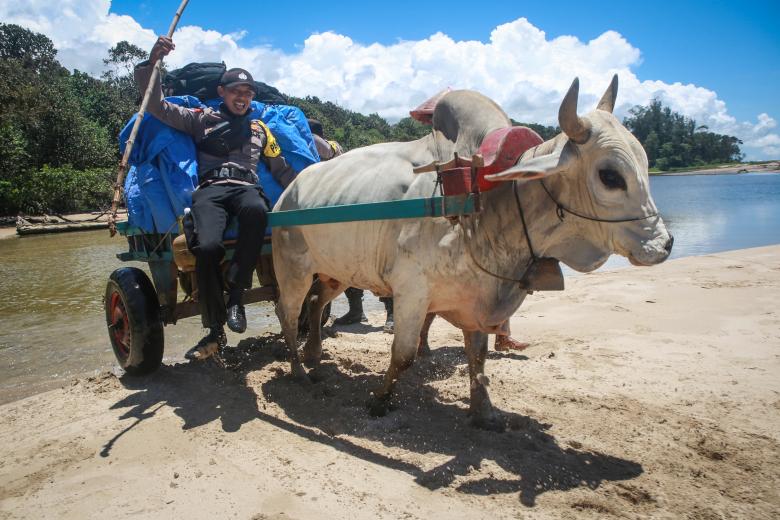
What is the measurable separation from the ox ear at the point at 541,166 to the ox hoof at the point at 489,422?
160cm

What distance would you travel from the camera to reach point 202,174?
4.51 meters

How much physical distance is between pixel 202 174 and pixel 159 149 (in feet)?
1.23

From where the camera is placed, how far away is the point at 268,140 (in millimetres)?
4852

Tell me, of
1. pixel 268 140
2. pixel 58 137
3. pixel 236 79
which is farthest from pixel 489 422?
pixel 58 137

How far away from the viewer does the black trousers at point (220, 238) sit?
3.87 metres

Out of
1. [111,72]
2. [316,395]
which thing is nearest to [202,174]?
[316,395]

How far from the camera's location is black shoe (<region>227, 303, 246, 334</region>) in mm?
4004

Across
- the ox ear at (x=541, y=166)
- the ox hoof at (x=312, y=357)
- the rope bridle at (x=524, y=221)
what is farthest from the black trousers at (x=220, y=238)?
the ox ear at (x=541, y=166)

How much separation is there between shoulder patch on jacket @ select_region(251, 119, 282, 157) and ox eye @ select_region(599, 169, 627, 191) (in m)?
3.06

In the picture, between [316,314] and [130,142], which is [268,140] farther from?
[316,314]

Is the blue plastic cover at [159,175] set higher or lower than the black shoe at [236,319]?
higher

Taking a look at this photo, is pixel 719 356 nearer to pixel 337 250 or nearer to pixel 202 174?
pixel 337 250

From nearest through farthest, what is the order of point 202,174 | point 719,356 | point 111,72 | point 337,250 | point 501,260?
point 501,260, point 337,250, point 202,174, point 719,356, point 111,72

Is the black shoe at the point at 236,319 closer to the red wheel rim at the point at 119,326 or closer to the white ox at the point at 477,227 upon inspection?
the white ox at the point at 477,227
